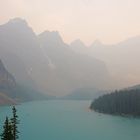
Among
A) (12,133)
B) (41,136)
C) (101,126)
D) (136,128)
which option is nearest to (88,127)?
(101,126)

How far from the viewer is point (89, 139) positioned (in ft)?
502

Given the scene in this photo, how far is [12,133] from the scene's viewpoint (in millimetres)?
48000

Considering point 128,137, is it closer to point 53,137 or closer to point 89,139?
point 89,139

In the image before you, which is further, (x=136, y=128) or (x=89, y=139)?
(x=136, y=128)

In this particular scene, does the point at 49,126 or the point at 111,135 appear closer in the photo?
the point at 111,135

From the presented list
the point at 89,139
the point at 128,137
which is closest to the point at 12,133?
the point at 89,139

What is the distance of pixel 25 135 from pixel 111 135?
35.9 metres

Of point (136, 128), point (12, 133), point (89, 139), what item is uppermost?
point (136, 128)

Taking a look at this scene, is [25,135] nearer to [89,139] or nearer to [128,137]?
[89,139]

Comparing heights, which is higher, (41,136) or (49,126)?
(49,126)

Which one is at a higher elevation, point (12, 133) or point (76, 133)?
point (76, 133)

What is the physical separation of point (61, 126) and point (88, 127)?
13.8 m

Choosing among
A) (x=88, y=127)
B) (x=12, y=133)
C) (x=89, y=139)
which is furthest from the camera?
(x=88, y=127)

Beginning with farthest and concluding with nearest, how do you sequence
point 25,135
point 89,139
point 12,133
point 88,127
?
1. point 88,127
2. point 25,135
3. point 89,139
4. point 12,133
